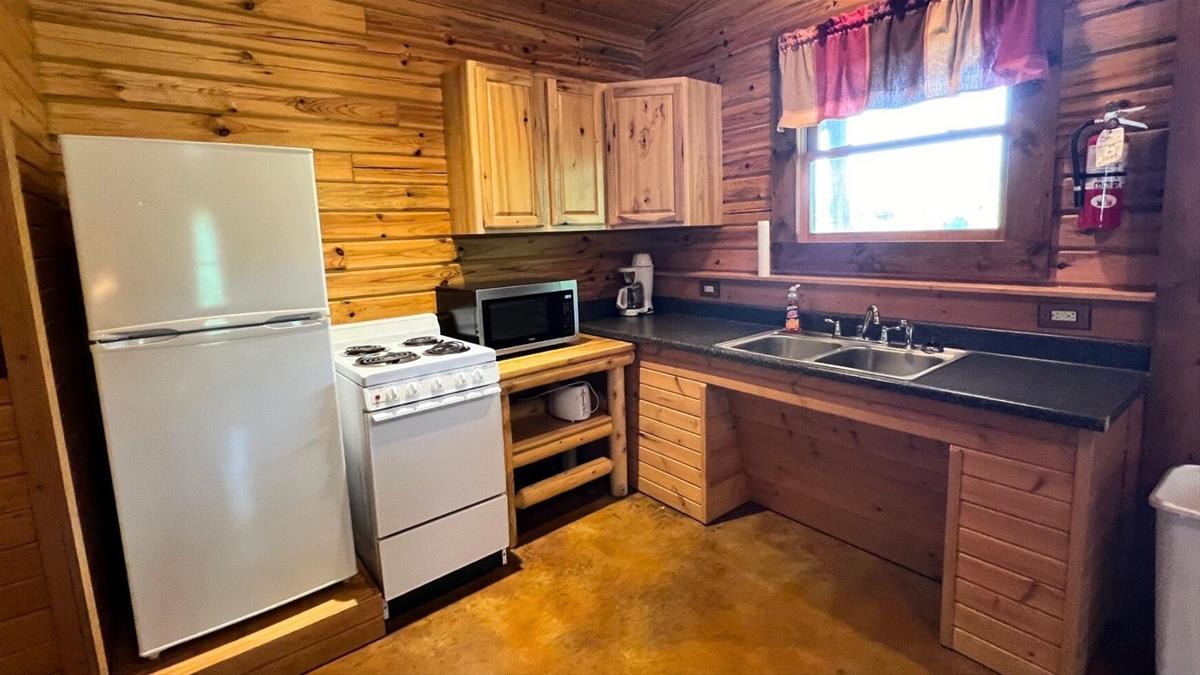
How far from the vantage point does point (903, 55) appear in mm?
2373

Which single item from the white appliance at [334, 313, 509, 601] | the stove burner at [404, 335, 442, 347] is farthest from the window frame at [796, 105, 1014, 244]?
the stove burner at [404, 335, 442, 347]

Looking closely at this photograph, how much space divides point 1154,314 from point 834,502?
1309 mm

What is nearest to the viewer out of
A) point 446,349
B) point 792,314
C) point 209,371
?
point 209,371

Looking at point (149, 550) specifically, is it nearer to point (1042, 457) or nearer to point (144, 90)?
point (144, 90)

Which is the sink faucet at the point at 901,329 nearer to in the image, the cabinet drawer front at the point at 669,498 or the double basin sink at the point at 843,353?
the double basin sink at the point at 843,353

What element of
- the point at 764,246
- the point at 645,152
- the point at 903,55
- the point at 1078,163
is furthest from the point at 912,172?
the point at 645,152

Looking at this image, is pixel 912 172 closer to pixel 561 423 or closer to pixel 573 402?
pixel 573 402

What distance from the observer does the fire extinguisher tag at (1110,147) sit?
1853 millimetres

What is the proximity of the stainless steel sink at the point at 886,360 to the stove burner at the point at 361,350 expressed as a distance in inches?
68.5

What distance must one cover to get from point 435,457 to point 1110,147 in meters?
2.42

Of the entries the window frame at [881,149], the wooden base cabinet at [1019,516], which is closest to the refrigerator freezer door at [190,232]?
the wooden base cabinet at [1019,516]

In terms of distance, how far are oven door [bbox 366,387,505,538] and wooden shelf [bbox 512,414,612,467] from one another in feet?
0.83

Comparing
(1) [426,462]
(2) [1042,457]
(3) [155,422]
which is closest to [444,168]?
(1) [426,462]

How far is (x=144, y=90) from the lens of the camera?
214 cm
